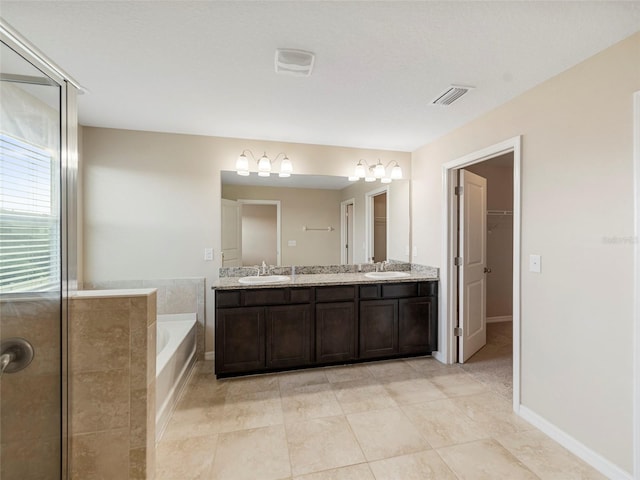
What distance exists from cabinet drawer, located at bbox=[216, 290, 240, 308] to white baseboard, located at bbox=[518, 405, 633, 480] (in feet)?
7.78

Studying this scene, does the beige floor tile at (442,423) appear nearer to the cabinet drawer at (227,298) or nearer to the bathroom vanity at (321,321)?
the bathroom vanity at (321,321)

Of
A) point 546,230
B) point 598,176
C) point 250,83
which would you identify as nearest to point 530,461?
point 546,230

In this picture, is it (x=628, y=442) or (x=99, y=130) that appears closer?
(x=628, y=442)

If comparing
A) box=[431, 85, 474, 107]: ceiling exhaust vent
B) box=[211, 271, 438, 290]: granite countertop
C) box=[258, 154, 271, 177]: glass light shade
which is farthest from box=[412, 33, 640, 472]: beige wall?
box=[258, 154, 271, 177]: glass light shade

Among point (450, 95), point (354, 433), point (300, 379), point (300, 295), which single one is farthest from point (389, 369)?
point (450, 95)

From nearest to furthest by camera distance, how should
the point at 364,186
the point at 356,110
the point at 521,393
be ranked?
the point at 521,393, the point at 356,110, the point at 364,186

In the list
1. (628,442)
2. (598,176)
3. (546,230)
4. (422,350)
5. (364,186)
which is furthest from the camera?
(364,186)

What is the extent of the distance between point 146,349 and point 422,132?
284 centimetres

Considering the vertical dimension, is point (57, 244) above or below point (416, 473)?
above

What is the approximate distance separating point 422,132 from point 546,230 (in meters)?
1.47

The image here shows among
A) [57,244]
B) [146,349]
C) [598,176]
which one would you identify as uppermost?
[598,176]

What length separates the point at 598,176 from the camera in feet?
5.27

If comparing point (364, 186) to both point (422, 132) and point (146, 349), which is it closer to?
point (422, 132)

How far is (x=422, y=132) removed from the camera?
2.86 m
